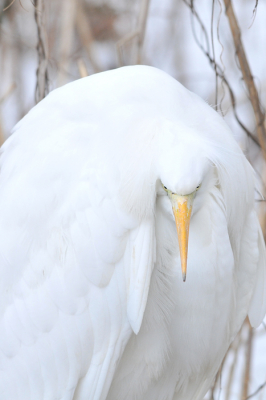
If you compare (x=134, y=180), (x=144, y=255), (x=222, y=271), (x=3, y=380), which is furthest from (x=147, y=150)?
(x=3, y=380)

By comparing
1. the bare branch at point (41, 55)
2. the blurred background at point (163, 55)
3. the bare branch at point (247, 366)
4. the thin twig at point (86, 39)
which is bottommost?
the bare branch at point (247, 366)

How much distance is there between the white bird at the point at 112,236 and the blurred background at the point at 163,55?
0.31m

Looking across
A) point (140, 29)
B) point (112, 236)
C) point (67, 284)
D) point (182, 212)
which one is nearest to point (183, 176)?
point (182, 212)

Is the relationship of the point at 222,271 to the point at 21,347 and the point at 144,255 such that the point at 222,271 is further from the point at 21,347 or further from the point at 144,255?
the point at 21,347

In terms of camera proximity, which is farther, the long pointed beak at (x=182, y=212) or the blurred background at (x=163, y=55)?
the blurred background at (x=163, y=55)

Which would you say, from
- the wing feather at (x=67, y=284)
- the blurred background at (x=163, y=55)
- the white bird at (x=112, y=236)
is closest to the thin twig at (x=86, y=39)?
the blurred background at (x=163, y=55)

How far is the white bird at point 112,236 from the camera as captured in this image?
96cm

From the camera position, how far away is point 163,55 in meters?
2.27

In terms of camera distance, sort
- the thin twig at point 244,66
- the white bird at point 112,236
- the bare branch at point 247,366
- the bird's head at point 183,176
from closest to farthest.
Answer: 1. the bird's head at point 183,176
2. the white bird at point 112,236
3. the thin twig at point 244,66
4. the bare branch at point 247,366

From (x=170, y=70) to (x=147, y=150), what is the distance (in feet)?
4.51

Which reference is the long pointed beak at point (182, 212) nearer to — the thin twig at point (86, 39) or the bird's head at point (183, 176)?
the bird's head at point (183, 176)

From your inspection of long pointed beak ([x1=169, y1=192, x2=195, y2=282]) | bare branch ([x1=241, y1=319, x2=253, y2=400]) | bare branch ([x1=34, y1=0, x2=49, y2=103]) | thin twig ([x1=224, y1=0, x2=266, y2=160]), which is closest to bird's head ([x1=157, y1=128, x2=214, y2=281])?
long pointed beak ([x1=169, y1=192, x2=195, y2=282])

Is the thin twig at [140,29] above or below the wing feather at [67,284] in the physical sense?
above

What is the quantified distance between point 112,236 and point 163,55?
1.47 m
